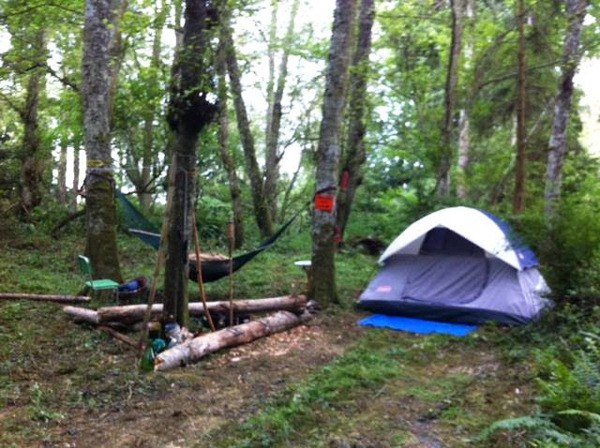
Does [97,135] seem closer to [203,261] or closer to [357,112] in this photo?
[203,261]

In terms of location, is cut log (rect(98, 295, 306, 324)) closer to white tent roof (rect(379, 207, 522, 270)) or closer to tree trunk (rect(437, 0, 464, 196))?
white tent roof (rect(379, 207, 522, 270))

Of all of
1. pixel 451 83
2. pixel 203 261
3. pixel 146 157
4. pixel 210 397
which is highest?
pixel 451 83

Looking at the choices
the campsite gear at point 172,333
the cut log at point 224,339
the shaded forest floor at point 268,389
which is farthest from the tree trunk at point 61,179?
the campsite gear at point 172,333

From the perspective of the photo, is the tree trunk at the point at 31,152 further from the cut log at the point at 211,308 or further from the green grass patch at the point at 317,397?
the green grass patch at the point at 317,397

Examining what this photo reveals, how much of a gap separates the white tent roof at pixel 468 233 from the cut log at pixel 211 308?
1.45 meters

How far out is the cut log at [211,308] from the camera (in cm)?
532

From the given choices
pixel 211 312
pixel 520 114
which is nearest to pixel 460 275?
pixel 520 114

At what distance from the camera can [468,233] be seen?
22.1ft

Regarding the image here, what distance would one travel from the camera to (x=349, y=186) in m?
9.68

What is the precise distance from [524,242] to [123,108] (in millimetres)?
7070

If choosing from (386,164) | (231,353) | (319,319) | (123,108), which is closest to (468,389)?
(231,353)

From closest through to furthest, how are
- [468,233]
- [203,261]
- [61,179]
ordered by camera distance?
[203,261]
[468,233]
[61,179]

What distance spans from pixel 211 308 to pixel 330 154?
2.18m

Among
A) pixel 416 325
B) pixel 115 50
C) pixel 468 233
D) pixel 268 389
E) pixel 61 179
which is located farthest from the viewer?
pixel 61 179
